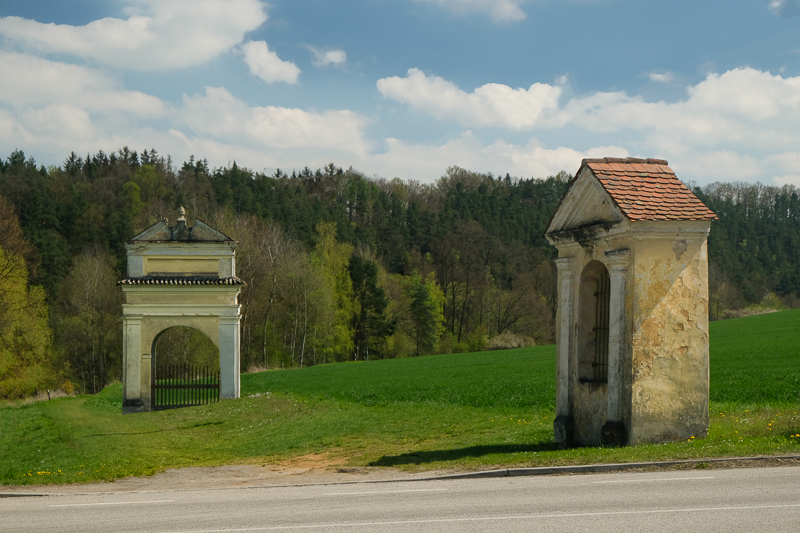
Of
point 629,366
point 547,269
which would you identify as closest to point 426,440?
point 629,366

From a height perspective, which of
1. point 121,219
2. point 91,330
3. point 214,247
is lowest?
point 91,330

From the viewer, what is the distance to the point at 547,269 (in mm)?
91750

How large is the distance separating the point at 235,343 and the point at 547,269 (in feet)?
224

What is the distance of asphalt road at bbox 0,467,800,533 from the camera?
752 centimetres

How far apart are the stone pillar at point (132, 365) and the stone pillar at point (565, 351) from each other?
61.3 feet

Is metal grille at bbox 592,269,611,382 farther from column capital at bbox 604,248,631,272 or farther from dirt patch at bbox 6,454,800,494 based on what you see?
dirt patch at bbox 6,454,800,494

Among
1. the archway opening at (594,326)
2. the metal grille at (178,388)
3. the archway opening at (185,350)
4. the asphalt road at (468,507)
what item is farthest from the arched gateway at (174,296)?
the archway opening at (185,350)

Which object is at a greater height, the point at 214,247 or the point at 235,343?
the point at 214,247

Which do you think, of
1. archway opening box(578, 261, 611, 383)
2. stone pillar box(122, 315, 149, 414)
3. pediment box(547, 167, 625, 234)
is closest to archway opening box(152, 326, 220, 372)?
stone pillar box(122, 315, 149, 414)

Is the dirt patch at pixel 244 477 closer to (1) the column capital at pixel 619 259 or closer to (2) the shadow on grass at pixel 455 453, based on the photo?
(2) the shadow on grass at pixel 455 453

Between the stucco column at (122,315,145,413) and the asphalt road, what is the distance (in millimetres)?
17124

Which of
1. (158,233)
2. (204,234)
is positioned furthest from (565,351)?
(158,233)

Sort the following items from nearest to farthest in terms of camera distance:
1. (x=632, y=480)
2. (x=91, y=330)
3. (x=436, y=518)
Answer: (x=436, y=518)
(x=632, y=480)
(x=91, y=330)

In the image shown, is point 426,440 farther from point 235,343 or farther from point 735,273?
point 735,273
